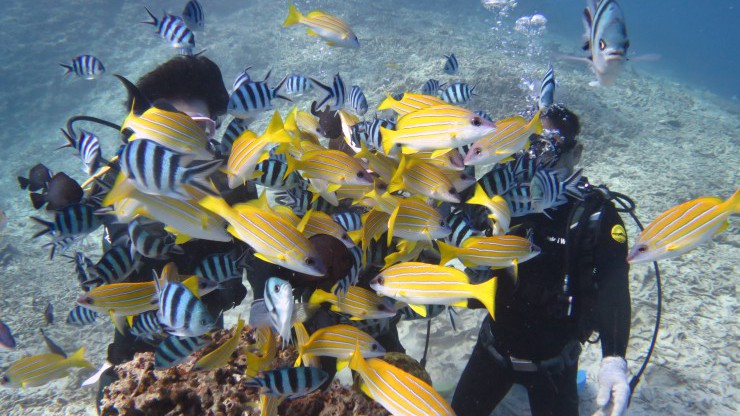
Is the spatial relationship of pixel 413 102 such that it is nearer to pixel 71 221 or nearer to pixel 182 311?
pixel 182 311

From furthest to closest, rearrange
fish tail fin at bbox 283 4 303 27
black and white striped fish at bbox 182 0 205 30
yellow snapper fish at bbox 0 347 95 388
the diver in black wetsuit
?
black and white striped fish at bbox 182 0 205 30
fish tail fin at bbox 283 4 303 27
yellow snapper fish at bbox 0 347 95 388
the diver in black wetsuit

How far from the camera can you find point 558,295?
3.02 meters

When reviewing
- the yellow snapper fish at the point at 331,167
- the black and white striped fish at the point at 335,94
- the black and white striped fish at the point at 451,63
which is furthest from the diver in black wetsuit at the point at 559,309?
the black and white striped fish at the point at 451,63

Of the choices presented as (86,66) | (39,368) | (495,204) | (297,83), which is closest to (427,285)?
(495,204)

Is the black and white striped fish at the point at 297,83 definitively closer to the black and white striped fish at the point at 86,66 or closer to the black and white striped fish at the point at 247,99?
the black and white striped fish at the point at 247,99

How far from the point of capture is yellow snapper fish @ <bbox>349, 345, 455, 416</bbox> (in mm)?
1636

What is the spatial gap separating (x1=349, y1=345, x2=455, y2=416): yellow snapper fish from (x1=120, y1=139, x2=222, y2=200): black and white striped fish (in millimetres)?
1080

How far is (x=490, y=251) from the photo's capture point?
213 cm

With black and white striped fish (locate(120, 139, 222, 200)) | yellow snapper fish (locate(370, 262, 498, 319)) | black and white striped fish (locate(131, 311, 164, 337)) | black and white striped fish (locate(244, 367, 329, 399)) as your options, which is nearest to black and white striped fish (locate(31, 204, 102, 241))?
black and white striped fish (locate(131, 311, 164, 337))

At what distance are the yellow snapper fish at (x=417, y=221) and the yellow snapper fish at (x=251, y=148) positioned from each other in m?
0.77

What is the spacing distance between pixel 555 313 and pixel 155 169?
3.07 metres

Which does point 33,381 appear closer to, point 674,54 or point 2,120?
point 2,120

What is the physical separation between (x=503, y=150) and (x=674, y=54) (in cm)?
7684

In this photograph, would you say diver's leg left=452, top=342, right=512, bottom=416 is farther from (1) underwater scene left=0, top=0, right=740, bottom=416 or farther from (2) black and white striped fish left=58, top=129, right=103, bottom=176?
(2) black and white striped fish left=58, top=129, right=103, bottom=176
